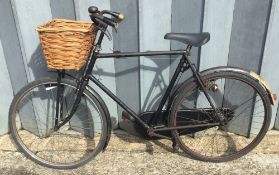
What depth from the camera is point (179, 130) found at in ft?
13.3

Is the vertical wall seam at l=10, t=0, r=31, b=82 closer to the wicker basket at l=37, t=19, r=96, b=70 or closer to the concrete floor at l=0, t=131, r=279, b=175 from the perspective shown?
the wicker basket at l=37, t=19, r=96, b=70

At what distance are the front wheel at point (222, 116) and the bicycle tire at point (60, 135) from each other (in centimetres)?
95

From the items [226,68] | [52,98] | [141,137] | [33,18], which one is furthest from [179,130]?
[33,18]

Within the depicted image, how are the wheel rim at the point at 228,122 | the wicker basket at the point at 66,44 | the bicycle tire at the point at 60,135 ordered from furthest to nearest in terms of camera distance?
the wheel rim at the point at 228,122
the bicycle tire at the point at 60,135
the wicker basket at the point at 66,44

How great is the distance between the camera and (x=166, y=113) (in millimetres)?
3926

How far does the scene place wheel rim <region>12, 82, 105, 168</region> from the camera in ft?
13.9

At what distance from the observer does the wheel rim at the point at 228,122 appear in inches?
157

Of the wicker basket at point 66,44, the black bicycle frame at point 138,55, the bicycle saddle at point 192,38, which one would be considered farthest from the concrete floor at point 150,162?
the bicycle saddle at point 192,38

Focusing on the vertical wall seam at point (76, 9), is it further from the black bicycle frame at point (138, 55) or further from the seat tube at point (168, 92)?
the seat tube at point (168, 92)

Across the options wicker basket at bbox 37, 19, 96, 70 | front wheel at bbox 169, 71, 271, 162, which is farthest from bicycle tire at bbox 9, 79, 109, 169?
front wheel at bbox 169, 71, 271, 162

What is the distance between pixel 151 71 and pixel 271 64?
55.4 inches

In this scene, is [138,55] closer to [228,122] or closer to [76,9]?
[76,9]

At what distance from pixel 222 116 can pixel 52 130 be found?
2.21 meters

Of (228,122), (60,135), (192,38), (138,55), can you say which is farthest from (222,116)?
(60,135)
